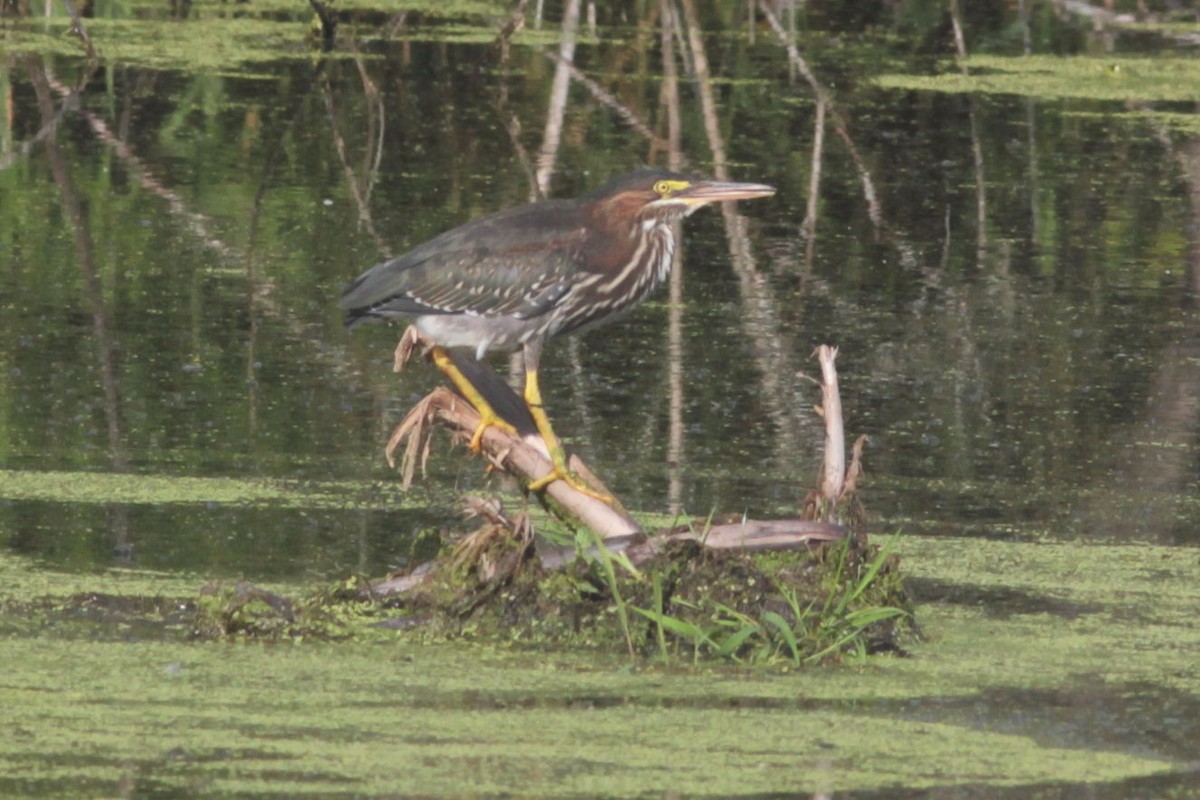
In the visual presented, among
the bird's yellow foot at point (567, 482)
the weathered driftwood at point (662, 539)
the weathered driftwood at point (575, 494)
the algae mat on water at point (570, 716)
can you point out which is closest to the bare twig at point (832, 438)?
the weathered driftwood at point (575, 494)

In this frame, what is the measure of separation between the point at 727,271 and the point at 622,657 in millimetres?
→ 5080

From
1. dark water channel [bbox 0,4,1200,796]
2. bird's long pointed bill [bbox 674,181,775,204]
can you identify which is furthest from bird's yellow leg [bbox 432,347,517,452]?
bird's long pointed bill [bbox 674,181,775,204]

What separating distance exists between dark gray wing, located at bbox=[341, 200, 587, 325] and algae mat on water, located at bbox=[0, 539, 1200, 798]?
117cm

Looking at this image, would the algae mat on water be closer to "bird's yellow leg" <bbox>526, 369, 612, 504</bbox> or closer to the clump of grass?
the clump of grass

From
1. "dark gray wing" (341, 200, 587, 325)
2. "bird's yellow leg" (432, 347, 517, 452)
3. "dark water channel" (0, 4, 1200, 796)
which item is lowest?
"dark water channel" (0, 4, 1200, 796)

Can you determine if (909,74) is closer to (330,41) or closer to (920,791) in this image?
(330,41)

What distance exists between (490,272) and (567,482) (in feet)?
2.88

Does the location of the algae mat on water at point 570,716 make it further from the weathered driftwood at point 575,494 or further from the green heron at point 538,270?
the green heron at point 538,270

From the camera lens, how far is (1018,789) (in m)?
4.71

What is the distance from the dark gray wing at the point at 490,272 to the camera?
672 cm

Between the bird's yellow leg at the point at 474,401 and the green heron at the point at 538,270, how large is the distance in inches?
1.0

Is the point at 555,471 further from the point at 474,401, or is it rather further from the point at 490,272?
the point at 490,272

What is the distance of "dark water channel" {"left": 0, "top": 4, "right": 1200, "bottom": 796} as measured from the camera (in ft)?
23.5

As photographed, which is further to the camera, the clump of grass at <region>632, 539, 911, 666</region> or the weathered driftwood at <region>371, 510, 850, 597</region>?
the weathered driftwood at <region>371, 510, 850, 597</region>
